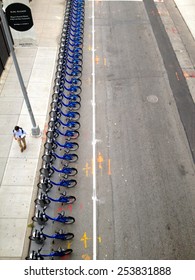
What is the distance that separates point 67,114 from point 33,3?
12548 millimetres

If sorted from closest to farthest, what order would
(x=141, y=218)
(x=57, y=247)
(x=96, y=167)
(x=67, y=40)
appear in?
(x=57, y=247) → (x=141, y=218) → (x=96, y=167) → (x=67, y=40)

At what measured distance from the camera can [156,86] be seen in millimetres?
14719

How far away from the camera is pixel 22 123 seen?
12.9 metres

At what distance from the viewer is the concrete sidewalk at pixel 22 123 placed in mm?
9727

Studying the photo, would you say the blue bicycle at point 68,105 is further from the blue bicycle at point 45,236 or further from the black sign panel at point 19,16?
the blue bicycle at point 45,236

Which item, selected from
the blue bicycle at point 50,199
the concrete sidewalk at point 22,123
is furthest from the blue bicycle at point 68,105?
the blue bicycle at point 50,199

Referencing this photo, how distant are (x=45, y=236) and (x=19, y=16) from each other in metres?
7.12

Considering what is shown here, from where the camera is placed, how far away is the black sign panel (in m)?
9.29

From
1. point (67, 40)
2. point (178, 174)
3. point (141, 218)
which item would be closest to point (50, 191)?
point (141, 218)

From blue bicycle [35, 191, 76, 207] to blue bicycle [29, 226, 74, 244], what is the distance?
0.82m

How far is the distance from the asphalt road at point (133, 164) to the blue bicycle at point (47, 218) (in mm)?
245

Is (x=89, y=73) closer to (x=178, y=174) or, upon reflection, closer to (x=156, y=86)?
(x=156, y=86)

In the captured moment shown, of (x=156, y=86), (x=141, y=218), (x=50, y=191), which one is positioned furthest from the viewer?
(x=156, y=86)

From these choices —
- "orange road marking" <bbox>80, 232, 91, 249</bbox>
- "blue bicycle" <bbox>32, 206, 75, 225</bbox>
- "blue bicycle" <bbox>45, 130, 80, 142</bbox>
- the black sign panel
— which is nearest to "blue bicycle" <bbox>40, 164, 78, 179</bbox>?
"blue bicycle" <bbox>32, 206, 75, 225</bbox>
